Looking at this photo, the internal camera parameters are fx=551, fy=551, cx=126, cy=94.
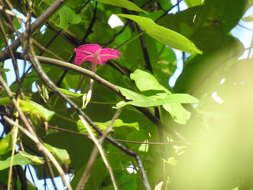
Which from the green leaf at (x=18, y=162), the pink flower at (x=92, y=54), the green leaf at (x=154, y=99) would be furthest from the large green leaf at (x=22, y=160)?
the pink flower at (x=92, y=54)

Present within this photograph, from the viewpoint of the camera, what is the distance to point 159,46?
1.13 metres

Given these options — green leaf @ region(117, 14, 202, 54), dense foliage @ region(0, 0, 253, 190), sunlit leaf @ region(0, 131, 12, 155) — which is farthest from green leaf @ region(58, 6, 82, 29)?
sunlit leaf @ region(0, 131, 12, 155)

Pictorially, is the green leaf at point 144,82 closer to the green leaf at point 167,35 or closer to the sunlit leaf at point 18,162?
the green leaf at point 167,35

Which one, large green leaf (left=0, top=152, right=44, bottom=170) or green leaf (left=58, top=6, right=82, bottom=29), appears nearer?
large green leaf (left=0, top=152, right=44, bottom=170)

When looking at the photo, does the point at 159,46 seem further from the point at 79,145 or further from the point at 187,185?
the point at 187,185

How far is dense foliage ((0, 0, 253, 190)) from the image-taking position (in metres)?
0.61

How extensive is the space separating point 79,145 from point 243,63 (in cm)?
29

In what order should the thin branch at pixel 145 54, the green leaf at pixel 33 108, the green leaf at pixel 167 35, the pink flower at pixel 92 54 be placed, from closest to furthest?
the green leaf at pixel 33 108
the green leaf at pixel 167 35
the pink flower at pixel 92 54
the thin branch at pixel 145 54

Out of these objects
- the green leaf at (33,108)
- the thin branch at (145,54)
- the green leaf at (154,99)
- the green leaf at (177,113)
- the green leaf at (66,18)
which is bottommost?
the green leaf at (177,113)

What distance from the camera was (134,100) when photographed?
0.63m

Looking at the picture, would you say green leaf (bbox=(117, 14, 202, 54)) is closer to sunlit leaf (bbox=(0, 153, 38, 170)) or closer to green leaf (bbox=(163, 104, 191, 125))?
green leaf (bbox=(163, 104, 191, 125))

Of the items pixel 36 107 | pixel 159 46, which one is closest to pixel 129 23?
pixel 159 46

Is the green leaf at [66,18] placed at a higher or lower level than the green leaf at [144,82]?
higher

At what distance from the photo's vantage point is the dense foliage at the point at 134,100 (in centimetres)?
61
